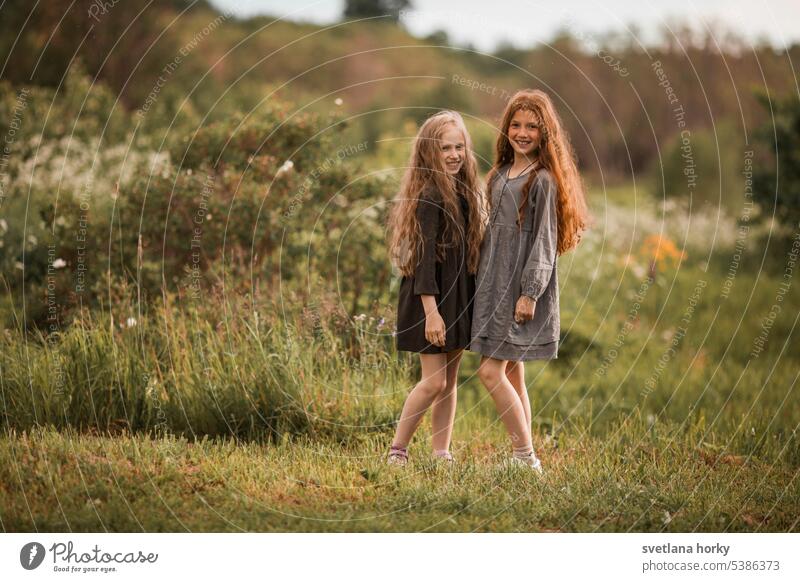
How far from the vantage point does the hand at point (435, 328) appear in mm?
4070

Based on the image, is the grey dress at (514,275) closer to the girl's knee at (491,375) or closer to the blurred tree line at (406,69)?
the girl's knee at (491,375)

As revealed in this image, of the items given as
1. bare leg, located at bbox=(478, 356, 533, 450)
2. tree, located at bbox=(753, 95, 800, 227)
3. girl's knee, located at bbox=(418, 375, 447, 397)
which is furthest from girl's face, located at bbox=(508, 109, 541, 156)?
tree, located at bbox=(753, 95, 800, 227)

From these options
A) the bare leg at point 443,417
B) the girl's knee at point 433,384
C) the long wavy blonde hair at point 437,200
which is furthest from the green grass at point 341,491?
the long wavy blonde hair at point 437,200

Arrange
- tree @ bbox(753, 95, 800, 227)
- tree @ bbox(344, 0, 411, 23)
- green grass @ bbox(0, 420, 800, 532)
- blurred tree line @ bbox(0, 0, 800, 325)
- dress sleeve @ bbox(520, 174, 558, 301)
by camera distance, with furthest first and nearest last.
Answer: tree @ bbox(753, 95, 800, 227) → tree @ bbox(344, 0, 411, 23) → blurred tree line @ bbox(0, 0, 800, 325) → dress sleeve @ bbox(520, 174, 558, 301) → green grass @ bbox(0, 420, 800, 532)

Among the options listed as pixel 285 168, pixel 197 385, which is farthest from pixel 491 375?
pixel 285 168

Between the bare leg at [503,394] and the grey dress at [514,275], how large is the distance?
74 millimetres

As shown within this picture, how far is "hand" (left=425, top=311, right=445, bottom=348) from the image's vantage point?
4.07 metres

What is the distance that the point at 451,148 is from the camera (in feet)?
13.7

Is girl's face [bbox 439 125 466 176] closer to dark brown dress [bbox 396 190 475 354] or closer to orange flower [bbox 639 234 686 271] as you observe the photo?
dark brown dress [bbox 396 190 475 354]

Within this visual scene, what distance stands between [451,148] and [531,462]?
161cm

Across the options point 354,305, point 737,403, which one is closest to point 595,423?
point 737,403

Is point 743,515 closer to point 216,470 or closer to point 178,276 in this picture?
point 216,470
